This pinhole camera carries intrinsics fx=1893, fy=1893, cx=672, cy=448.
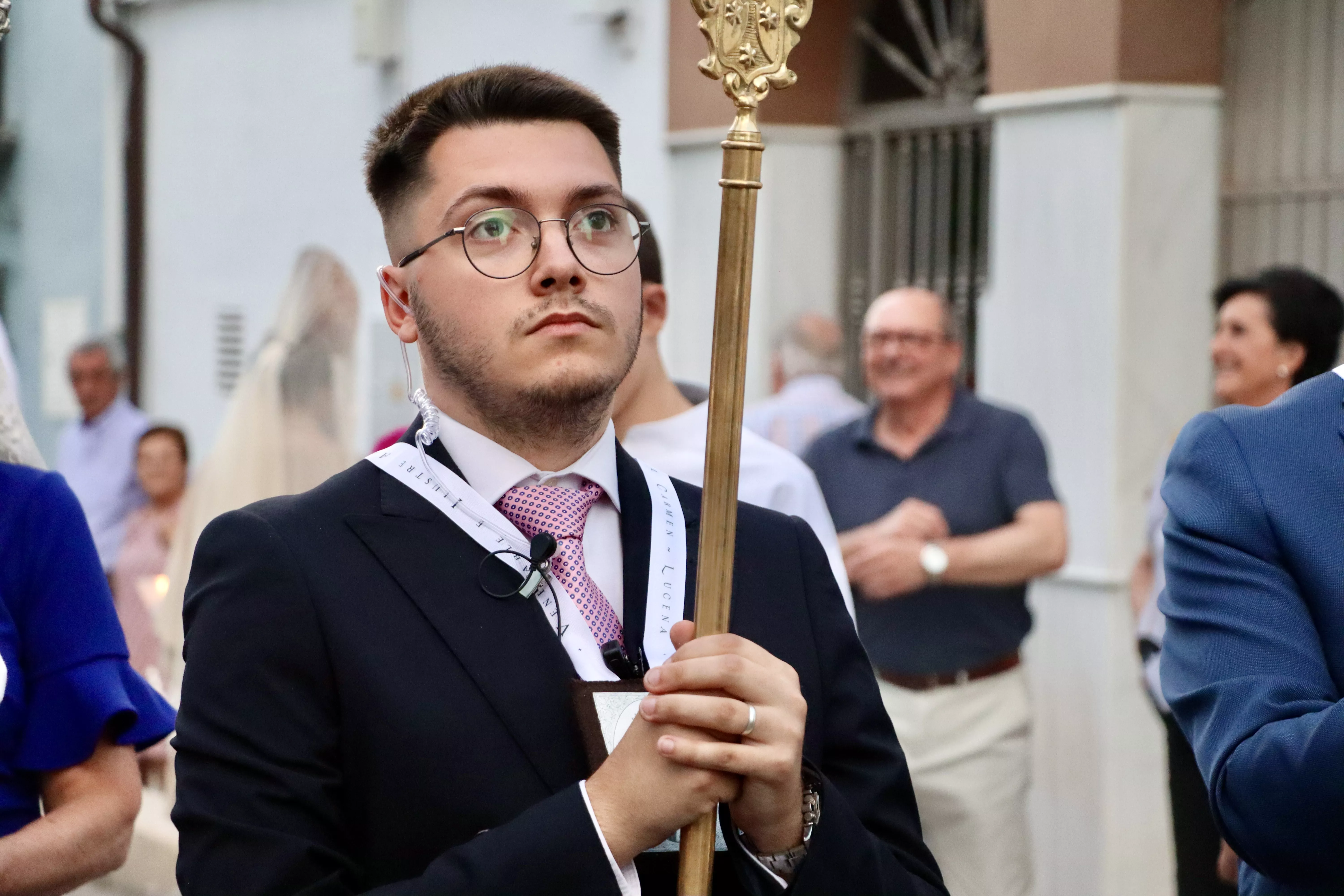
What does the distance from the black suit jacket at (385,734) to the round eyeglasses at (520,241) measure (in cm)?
29

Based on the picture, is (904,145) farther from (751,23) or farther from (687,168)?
(751,23)

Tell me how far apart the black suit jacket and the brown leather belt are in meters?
3.35

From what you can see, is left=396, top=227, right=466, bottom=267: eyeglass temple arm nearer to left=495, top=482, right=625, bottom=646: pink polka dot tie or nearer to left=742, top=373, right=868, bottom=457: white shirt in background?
left=495, top=482, right=625, bottom=646: pink polka dot tie

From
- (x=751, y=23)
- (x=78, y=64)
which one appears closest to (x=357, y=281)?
(x=78, y=64)

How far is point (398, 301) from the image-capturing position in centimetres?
229

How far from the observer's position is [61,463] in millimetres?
10000

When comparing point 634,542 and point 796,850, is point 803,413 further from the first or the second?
point 796,850

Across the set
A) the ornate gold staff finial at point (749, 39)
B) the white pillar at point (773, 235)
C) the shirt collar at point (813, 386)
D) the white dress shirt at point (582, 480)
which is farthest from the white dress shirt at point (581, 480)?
the white pillar at point (773, 235)

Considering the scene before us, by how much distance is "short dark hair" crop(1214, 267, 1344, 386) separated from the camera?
5211 mm

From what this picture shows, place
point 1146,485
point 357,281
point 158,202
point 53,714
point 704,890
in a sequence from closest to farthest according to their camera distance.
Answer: point 704,890 → point 53,714 → point 1146,485 → point 357,281 → point 158,202

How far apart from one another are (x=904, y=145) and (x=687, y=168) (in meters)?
1.04

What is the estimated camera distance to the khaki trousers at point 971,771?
5430 millimetres

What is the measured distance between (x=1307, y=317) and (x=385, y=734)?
389 cm

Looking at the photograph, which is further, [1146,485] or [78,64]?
[78,64]
